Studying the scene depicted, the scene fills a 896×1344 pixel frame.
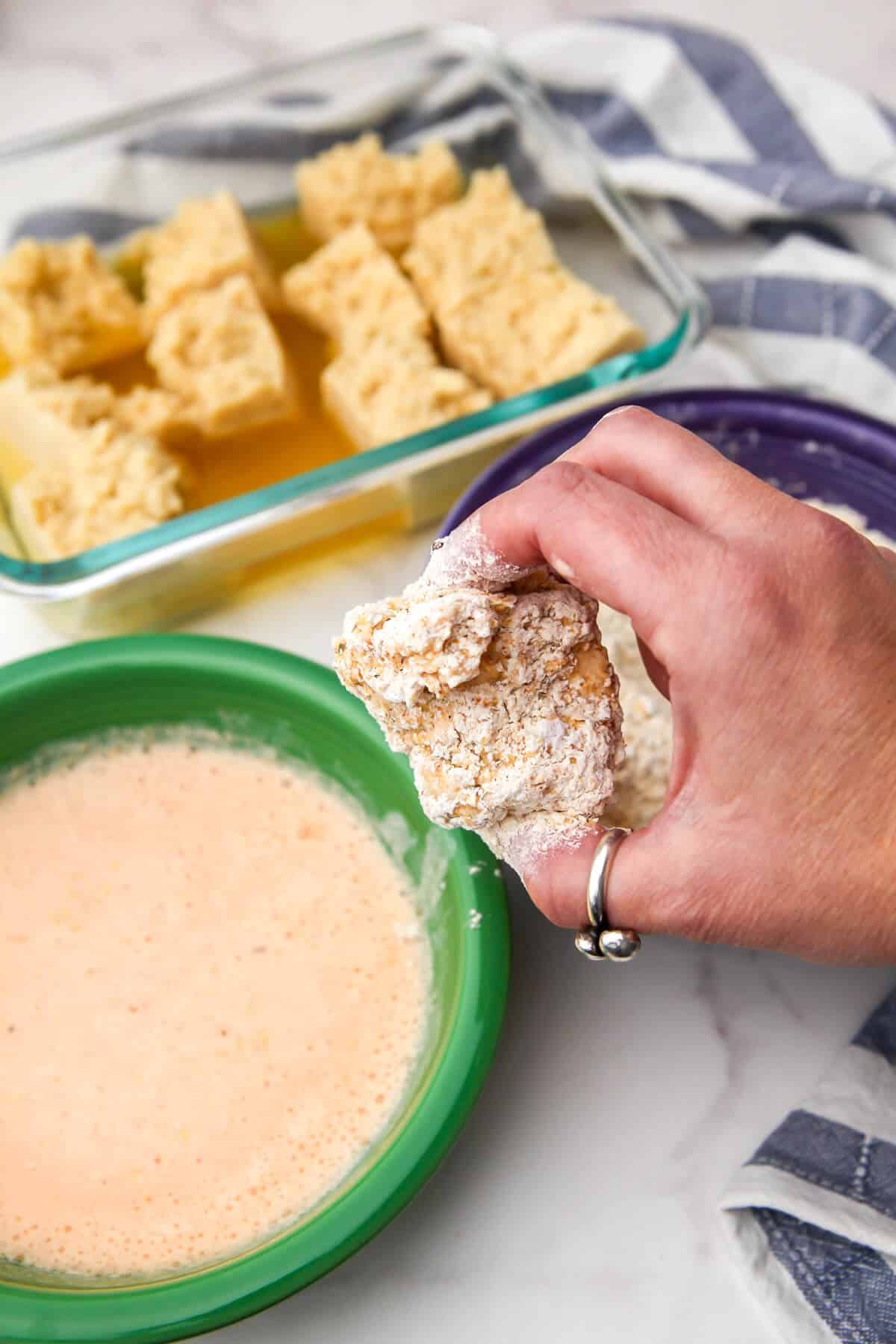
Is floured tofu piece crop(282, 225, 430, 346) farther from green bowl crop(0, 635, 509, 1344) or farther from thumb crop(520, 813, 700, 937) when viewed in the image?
thumb crop(520, 813, 700, 937)

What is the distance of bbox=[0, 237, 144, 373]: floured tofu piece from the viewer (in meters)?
1.29

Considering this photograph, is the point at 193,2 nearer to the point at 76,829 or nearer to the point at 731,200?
the point at 731,200

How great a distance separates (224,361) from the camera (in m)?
1.29

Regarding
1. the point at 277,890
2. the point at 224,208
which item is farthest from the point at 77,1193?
the point at 224,208

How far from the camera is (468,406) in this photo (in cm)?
128

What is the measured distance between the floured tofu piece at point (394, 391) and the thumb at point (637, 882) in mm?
566

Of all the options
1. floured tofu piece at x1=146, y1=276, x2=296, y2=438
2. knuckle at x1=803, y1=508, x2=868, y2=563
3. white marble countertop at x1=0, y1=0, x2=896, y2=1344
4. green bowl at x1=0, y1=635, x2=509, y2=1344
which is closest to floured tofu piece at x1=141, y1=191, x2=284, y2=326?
floured tofu piece at x1=146, y1=276, x2=296, y2=438

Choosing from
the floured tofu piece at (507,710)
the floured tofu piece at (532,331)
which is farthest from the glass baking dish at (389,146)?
the floured tofu piece at (507,710)

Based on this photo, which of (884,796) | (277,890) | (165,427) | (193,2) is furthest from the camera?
(193,2)

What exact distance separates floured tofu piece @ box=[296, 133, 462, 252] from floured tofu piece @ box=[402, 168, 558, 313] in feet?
0.10

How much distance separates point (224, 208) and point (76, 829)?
0.70 meters

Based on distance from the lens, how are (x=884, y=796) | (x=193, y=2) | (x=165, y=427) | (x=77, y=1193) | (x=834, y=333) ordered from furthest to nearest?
(x=193, y=2), (x=834, y=333), (x=165, y=427), (x=77, y=1193), (x=884, y=796)

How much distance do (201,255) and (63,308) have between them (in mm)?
153

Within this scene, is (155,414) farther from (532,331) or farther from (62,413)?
(532,331)
